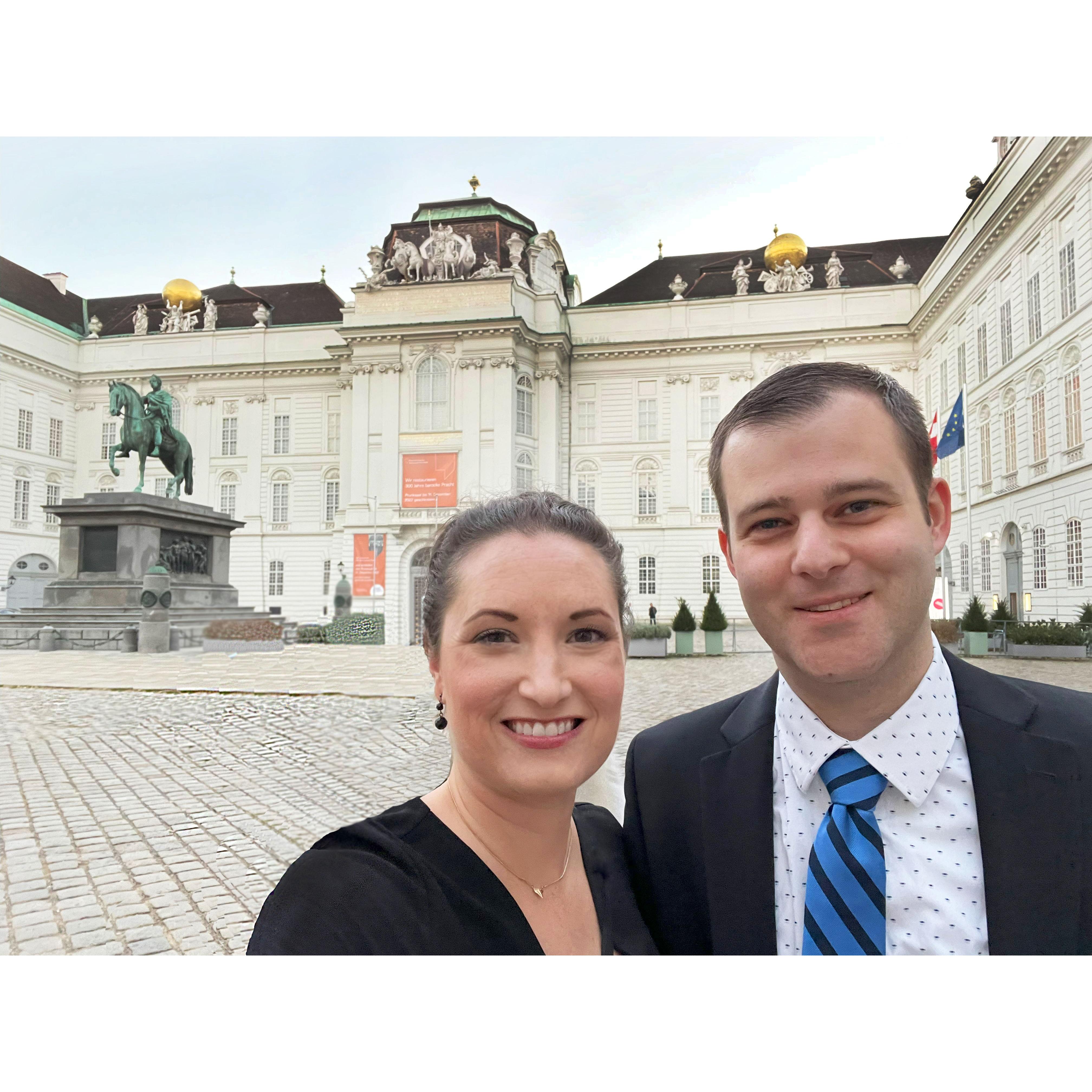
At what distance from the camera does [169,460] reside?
1304 cm

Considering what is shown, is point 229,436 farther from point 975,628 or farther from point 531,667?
point 531,667

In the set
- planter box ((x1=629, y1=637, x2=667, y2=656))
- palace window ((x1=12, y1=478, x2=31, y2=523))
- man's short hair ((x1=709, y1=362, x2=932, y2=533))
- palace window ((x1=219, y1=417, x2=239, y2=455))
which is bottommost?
planter box ((x1=629, y1=637, x2=667, y2=656))

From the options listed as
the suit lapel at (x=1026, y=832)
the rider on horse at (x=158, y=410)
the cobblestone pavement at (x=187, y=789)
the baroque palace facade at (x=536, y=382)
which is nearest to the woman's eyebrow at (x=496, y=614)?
the baroque palace facade at (x=536, y=382)

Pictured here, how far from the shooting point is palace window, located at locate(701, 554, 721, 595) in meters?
8.70

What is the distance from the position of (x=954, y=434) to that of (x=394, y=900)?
4.77 meters

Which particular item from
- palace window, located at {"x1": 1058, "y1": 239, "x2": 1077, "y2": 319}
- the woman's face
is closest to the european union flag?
palace window, located at {"x1": 1058, "y1": 239, "x2": 1077, "y2": 319}

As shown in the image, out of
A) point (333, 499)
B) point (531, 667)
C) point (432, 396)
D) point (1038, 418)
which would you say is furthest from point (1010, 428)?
point (432, 396)

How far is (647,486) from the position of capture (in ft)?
27.5

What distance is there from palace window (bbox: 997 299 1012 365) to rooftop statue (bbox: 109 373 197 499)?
8.92 m

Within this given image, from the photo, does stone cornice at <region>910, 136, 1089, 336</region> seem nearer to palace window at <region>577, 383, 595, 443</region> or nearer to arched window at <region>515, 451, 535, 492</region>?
palace window at <region>577, 383, 595, 443</region>

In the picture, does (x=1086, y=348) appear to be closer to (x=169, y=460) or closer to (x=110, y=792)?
(x=110, y=792)

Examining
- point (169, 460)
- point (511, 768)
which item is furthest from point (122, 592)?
point (511, 768)
